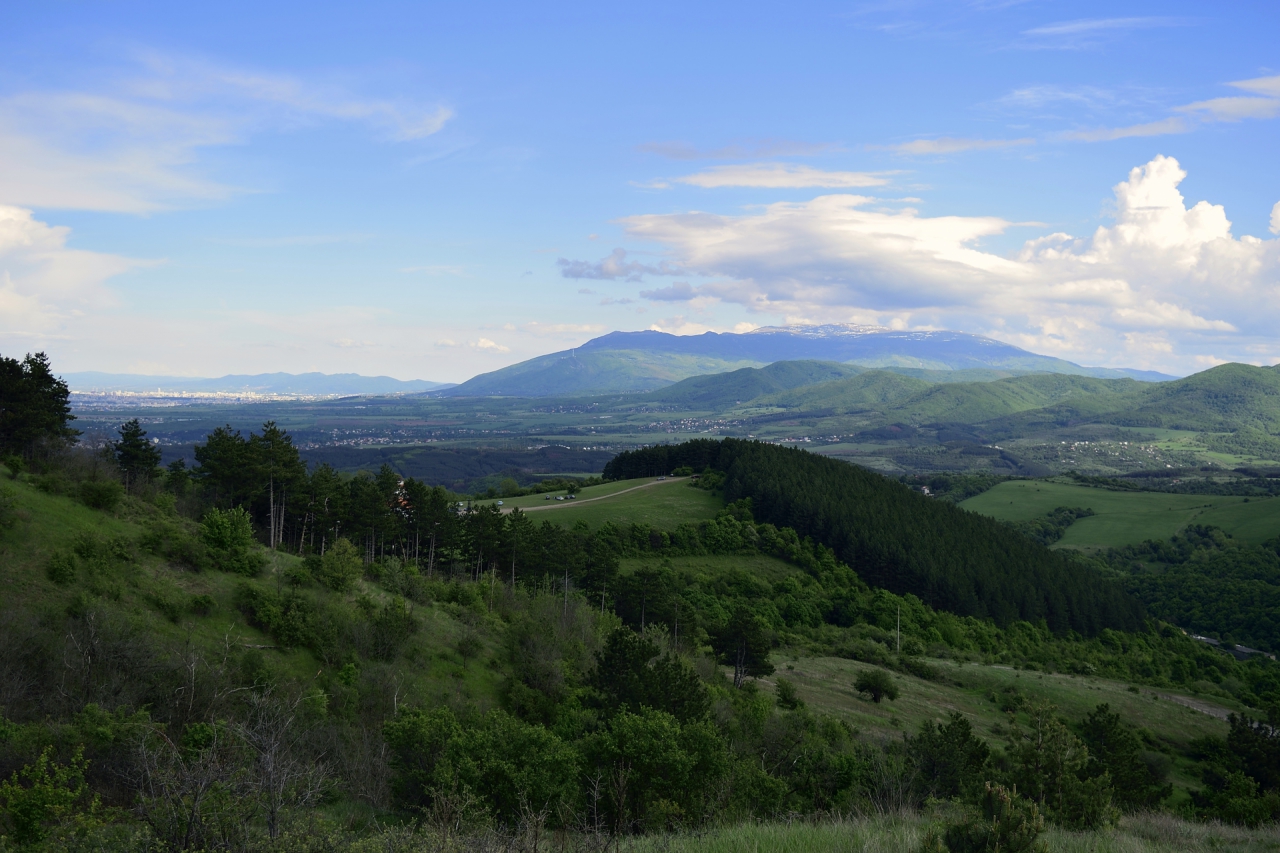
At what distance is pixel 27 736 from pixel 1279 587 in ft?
500

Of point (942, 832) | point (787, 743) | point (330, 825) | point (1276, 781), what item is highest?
point (942, 832)

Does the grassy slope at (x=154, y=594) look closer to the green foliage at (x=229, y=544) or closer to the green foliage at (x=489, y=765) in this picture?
Answer: the green foliage at (x=229, y=544)

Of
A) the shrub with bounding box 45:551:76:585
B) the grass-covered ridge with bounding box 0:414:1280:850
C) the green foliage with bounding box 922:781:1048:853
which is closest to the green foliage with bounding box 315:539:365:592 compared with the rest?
the grass-covered ridge with bounding box 0:414:1280:850

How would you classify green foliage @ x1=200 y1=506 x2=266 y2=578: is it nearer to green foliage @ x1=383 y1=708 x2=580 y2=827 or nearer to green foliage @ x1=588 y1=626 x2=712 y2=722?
green foliage @ x1=383 y1=708 x2=580 y2=827

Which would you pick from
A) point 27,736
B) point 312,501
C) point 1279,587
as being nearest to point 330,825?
point 27,736

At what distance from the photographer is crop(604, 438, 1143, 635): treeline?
97.5 metres

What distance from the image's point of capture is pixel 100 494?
40125 millimetres

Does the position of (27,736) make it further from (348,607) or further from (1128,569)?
(1128,569)

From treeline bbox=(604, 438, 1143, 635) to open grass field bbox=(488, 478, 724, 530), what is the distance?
6344 millimetres

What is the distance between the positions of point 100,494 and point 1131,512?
198048mm

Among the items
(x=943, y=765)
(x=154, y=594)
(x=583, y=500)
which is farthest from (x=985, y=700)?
(x=583, y=500)

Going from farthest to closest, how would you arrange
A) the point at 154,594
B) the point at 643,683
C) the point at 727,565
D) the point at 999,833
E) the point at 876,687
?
the point at 727,565 < the point at 876,687 < the point at 154,594 < the point at 643,683 < the point at 999,833

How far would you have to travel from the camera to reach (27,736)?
20.6 meters

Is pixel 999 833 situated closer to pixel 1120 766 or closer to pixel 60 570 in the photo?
pixel 1120 766
